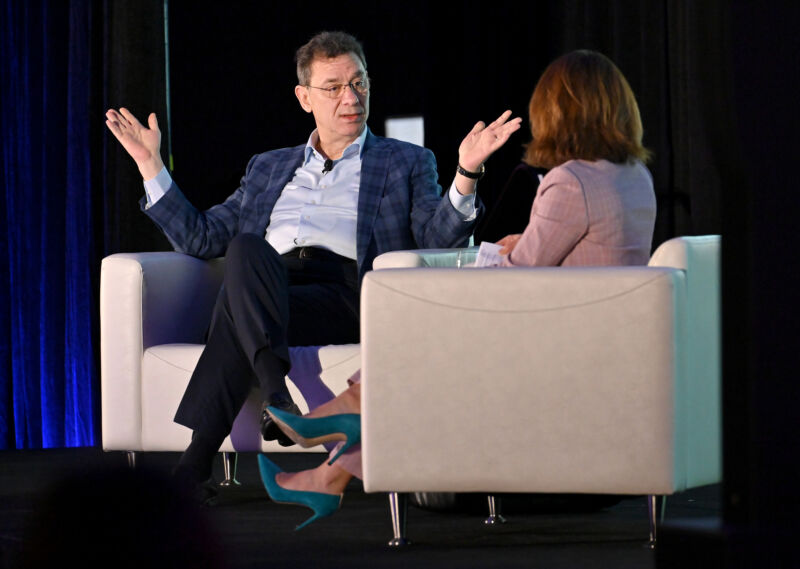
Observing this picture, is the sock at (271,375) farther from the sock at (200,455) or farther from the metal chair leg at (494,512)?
the metal chair leg at (494,512)

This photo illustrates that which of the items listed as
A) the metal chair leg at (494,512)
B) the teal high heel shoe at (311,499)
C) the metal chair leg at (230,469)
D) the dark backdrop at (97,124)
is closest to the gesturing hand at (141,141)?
the metal chair leg at (230,469)

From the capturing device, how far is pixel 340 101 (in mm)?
3439

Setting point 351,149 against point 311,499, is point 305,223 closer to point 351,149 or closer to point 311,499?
point 351,149

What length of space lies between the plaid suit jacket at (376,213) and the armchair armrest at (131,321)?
208mm

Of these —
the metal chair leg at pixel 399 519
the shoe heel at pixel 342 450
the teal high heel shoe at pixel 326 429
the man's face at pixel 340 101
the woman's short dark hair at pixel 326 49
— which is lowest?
the metal chair leg at pixel 399 519

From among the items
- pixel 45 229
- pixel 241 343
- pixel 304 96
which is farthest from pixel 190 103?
pixel 241 343

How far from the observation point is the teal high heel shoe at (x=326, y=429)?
7.79 ft

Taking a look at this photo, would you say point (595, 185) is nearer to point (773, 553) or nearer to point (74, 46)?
point (773, 553)

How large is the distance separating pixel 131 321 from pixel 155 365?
0.14 metres

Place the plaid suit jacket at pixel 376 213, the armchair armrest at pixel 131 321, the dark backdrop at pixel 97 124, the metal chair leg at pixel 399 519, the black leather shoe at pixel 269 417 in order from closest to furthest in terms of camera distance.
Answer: the metal chair leg at pixel 399 519
the black leather shoe at pixel 269 417
the armchair armrest at pixel 131 321
the plaid suit jacket at pixel 376 213
the dark backdrop at pixel 97 124

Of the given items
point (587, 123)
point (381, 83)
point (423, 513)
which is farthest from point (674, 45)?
point (423, 513)

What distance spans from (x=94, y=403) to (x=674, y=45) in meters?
2.49

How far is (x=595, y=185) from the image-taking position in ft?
7.80

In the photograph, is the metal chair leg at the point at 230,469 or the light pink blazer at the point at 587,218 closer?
the light pink blazer at the point at 587,218
